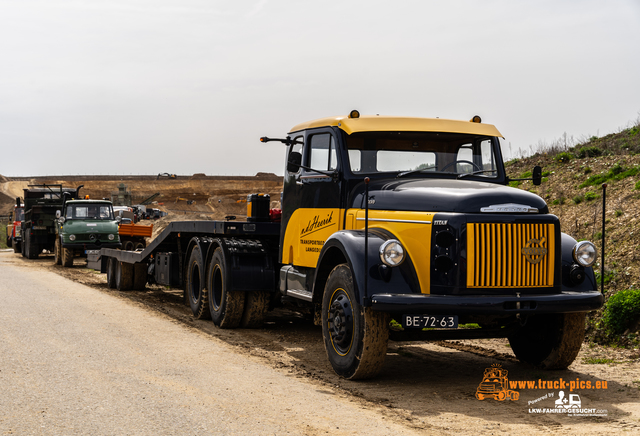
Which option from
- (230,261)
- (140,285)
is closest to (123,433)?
(230,261)

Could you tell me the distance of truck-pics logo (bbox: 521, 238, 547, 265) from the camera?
20.7ft

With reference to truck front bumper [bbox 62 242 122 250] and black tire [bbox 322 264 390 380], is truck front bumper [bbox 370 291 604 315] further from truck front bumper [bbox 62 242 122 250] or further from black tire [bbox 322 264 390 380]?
truck front bumper [bbox 62 242 122 250]

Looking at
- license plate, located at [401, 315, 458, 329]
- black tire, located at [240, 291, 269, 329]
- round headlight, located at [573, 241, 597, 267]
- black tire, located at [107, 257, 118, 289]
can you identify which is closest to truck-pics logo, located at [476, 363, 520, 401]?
license plate, located at [401, 315, 458, 329]

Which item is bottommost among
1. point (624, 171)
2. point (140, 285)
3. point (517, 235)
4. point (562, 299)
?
point (140, 285)

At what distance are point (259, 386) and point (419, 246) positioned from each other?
2001mm

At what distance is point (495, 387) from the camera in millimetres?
6570

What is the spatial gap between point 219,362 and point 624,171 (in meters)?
10.9

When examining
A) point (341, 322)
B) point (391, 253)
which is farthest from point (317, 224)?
point (391, 253)

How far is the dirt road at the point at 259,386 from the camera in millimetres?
5172

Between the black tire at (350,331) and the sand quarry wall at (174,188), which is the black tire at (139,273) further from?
the sand quarry wall at (174,188)

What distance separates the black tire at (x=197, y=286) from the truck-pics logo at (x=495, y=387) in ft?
16.3

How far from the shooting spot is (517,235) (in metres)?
6.27

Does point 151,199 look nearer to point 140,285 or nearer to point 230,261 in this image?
point 140,285

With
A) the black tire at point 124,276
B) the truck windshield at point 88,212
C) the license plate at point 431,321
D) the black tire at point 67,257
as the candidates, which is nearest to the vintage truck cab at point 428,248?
the license plate at point 431,321
